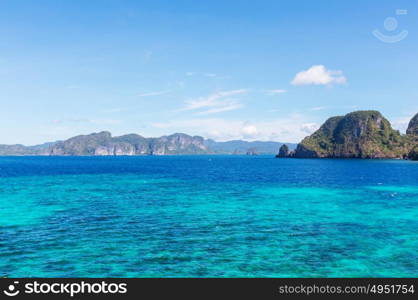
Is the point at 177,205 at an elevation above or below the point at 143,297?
below

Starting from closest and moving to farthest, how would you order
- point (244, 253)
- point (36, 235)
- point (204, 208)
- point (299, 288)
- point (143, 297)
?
point (143, 297), point (299, 288), point (244, 253), point (36, 235), point (204, 208)

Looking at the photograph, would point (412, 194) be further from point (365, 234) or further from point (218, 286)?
point (218, 286)

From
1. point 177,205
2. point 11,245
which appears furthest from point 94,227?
point 177,205

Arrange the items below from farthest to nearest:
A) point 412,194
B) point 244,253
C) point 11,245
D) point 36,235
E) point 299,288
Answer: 1. point 412,194
2. point 36,235
3. point 11,245
4. point 244,253
5. point 299,288

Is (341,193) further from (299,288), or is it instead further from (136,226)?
(299,288)

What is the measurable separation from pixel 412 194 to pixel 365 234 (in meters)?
60.3

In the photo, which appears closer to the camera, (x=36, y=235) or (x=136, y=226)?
(x=36, y=235)

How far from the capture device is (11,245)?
42000 millimetres

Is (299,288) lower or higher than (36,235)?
higher

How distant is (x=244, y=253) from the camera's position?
129 feet

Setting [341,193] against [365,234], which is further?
[341,193]

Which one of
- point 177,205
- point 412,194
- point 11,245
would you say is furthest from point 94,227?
point 412,194

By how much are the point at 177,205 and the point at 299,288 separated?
197 ft

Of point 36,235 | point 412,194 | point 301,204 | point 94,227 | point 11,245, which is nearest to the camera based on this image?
point 11,245
